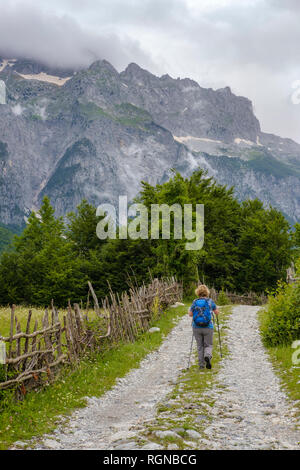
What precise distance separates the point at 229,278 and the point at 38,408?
4494 centimetres

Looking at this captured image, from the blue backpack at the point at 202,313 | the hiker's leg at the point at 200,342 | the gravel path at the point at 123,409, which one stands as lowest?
the gravel path at the point at 123,409

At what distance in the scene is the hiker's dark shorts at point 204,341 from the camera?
1260cm

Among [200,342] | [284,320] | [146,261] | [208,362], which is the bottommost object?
[208,362]

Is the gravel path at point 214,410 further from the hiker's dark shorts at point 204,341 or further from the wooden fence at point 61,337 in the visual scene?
the wooden fence at point 61,337

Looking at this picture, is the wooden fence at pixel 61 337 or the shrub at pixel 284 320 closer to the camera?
the wooden fence at pixel 61 337

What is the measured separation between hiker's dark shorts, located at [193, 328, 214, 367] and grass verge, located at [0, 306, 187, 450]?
256 cm

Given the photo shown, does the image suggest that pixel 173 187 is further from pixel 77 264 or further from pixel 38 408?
pixel 38 408

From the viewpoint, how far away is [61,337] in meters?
15.2

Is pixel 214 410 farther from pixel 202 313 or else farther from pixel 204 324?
pixel 202 313

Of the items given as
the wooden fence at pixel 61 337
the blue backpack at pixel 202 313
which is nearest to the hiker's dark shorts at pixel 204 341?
the blue backpack at pixel 202 313

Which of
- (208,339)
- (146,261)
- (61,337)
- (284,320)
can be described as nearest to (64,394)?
(208,339)

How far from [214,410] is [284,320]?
27.5ft

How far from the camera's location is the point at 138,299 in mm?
20047

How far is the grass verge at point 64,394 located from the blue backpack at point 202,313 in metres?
3.01
